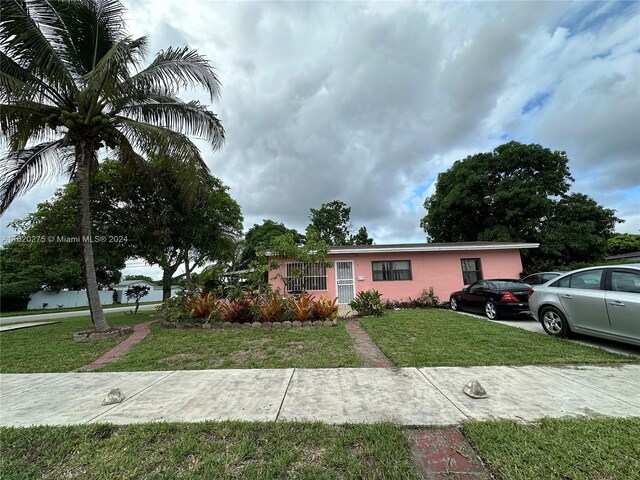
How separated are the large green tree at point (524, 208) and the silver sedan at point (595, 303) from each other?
10817mm

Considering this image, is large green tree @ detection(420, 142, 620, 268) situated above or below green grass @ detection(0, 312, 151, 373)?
above

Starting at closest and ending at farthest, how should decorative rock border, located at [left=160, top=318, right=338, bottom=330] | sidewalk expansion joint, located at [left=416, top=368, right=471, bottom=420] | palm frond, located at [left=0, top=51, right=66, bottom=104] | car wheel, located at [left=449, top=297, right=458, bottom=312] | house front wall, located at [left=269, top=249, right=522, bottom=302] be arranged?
sidewalk expansion joint, located at [left=416, top=368, right=471, bottom=420] → palm frond, located at [left=0, top=51, right=66, bottom=104] → decorative rock border, located at [left=160, top=318, right=338, bottom=330] → car wheel, located at [left=449, top=297, right=458, bottom=312] → house front wall, located at [left=269, top=249, right=522, bottom=302]

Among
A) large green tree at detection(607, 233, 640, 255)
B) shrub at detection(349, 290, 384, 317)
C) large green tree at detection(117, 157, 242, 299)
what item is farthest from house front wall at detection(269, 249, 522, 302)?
large green tree at detection(607, 233, 640, 255)

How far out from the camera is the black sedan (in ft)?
27.6

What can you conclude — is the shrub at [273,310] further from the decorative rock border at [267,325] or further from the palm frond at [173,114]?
the palm frond at [173,114]

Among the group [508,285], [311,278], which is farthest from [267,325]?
[508,285]

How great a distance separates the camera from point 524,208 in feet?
58.6

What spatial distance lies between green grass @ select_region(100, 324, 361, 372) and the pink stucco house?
16.7 ft

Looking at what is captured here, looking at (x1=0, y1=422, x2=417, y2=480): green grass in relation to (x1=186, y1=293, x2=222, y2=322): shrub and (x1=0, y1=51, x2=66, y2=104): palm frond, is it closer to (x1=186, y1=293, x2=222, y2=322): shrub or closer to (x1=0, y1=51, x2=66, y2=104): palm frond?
(x1=186, y1=293, x2=222, y2=322): shrub

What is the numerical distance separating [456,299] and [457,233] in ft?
Answer: 41.7

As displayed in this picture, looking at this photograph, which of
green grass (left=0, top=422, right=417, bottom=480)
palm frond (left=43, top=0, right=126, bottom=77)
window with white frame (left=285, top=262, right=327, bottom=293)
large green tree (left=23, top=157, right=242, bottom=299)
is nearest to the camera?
green grass (left=0, top=422, right=417, bottom=480)

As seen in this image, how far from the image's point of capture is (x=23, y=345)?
23.5ft

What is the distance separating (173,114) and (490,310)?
11325 millimetres

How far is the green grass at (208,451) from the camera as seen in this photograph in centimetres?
211
